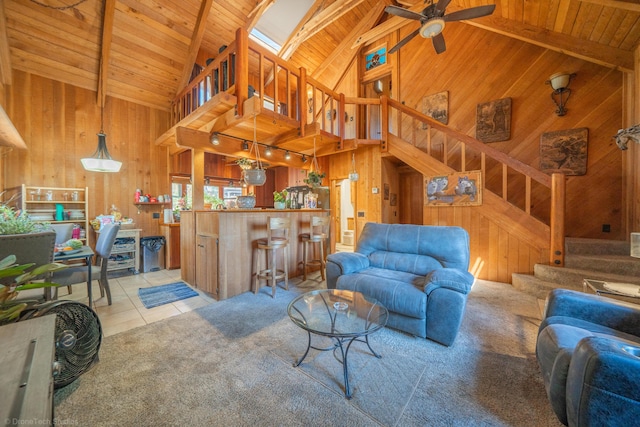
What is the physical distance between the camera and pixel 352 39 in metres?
6.47

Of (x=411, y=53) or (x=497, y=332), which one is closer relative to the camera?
(x=497, y=332)

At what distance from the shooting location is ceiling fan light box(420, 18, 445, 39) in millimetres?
2932

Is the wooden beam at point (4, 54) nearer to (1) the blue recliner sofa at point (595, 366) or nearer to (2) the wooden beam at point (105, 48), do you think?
(2) the wooden beam at point (105, 48)

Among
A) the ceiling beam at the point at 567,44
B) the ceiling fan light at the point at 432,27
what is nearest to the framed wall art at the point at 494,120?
the ceiling beam at the point at 567,44

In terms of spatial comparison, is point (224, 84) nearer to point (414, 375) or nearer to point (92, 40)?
point (92, 40)

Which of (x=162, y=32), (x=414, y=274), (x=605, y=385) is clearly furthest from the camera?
(x=162, y=32)

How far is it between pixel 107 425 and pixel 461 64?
24.0 ft

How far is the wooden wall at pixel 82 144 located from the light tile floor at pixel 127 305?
61.7 inches

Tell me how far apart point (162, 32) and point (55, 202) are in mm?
3562

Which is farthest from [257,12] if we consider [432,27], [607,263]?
[607,263]

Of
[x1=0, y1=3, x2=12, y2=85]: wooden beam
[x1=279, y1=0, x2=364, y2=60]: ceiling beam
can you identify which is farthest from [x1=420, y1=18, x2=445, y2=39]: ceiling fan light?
[x1=0, y1=3, x2=12, y2=85]: wooden beam

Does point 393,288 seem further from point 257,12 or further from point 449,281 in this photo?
point 257,12

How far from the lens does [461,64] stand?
5148mm

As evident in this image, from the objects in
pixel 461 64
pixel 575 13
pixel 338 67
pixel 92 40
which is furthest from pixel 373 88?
pixel 92 40
